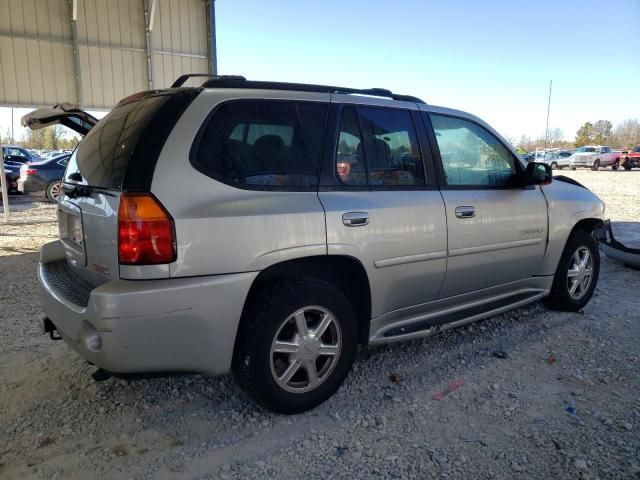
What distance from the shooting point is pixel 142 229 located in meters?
2.22

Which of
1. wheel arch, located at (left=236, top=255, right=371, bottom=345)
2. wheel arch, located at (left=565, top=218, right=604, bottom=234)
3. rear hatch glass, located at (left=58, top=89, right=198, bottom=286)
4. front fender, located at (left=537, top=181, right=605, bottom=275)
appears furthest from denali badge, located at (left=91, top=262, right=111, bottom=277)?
wheel arch, located at (left=565, top=218, right=604, bottom=234)

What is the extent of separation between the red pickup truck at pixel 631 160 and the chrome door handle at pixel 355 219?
1504 inches

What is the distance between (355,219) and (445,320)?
3.69 ft

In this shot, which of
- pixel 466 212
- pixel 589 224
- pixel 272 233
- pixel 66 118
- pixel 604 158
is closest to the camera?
pixel 272 233

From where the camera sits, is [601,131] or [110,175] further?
[601,131]

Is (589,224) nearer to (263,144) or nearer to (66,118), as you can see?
(263,144)

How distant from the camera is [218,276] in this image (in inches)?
92.8

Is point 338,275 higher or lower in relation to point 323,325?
higher

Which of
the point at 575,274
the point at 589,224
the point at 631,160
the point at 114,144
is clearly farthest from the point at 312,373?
the point at 631,160

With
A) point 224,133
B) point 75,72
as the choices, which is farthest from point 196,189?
point 75,72

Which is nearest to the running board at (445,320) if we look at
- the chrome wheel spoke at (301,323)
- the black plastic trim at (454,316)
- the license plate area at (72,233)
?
the black plastic trim at (454,316)

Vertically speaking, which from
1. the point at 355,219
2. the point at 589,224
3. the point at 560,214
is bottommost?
the point at 589,224

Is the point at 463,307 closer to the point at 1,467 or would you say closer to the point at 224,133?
the point at 224,133

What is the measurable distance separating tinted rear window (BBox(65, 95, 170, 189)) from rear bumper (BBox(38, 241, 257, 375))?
22.0 inches
